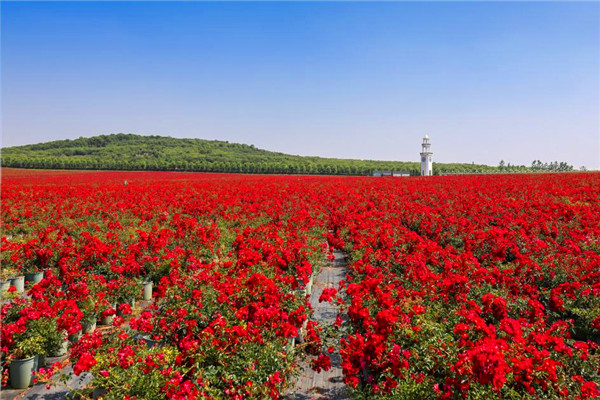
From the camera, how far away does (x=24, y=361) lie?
4.66 meters

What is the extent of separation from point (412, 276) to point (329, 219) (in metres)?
7.51

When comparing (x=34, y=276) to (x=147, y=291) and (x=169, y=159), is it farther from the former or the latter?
(x=169, y=159)

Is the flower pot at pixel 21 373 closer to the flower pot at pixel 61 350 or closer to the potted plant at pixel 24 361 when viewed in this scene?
the potted plant at pixel 24 361

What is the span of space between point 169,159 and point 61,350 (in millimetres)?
113308

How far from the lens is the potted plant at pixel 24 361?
15.3 ft

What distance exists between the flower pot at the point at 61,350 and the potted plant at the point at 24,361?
0.45 metres

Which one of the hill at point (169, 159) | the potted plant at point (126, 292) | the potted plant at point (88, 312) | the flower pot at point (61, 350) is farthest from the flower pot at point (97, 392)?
the hill at point (169, 159)

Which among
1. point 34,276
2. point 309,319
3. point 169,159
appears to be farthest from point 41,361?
point 169,159

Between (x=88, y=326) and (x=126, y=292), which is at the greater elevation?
(x=126, y=292)

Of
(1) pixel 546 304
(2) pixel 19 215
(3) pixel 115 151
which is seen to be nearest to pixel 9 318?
(1) pixel 546 304

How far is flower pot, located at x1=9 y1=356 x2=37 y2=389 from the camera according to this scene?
465cm

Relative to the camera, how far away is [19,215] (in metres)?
14.2

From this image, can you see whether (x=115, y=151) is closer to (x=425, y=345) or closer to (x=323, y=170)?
(x=323, y=170)

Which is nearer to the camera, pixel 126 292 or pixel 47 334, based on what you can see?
pixel 47 334
